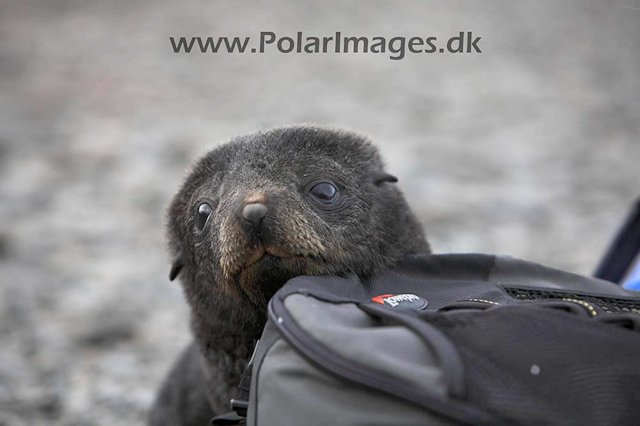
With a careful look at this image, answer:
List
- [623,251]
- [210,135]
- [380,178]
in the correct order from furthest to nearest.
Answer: [210,135]
[623,251]
[380,178]

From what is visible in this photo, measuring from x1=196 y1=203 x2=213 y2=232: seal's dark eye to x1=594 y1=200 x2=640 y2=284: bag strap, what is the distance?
6.80 ft

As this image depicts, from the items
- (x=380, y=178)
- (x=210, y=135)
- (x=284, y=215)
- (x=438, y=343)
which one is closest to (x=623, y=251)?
(x=380, y=178)

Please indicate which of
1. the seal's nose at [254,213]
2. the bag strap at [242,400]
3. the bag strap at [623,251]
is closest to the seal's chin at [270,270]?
the seal's nose at [254,213]

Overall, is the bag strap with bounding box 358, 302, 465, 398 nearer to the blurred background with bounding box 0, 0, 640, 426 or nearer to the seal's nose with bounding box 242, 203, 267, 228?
the seal's nose with bounding box 242, 203, 267, 228

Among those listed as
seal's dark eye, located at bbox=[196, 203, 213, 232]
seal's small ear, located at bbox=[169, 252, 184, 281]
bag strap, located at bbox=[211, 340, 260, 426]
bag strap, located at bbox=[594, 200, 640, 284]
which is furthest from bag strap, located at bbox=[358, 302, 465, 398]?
→ bag strap, located at bbox=[594, 200, 640, 284]

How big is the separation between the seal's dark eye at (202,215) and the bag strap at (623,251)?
207 centimetres

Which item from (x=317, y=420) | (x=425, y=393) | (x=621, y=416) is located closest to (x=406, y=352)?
(x=425, y=393)

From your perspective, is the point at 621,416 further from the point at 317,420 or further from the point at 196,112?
the point at 196,112

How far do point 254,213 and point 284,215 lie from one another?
11 cm

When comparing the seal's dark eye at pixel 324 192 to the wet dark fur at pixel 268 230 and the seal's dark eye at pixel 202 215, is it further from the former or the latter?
the seal's dark eye at pixel 202 215

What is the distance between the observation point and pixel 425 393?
5.03ft

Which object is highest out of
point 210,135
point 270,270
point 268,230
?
point 210,135

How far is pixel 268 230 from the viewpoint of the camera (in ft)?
6.99

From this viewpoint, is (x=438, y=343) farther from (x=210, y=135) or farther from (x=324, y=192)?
(x=210, y=135)
